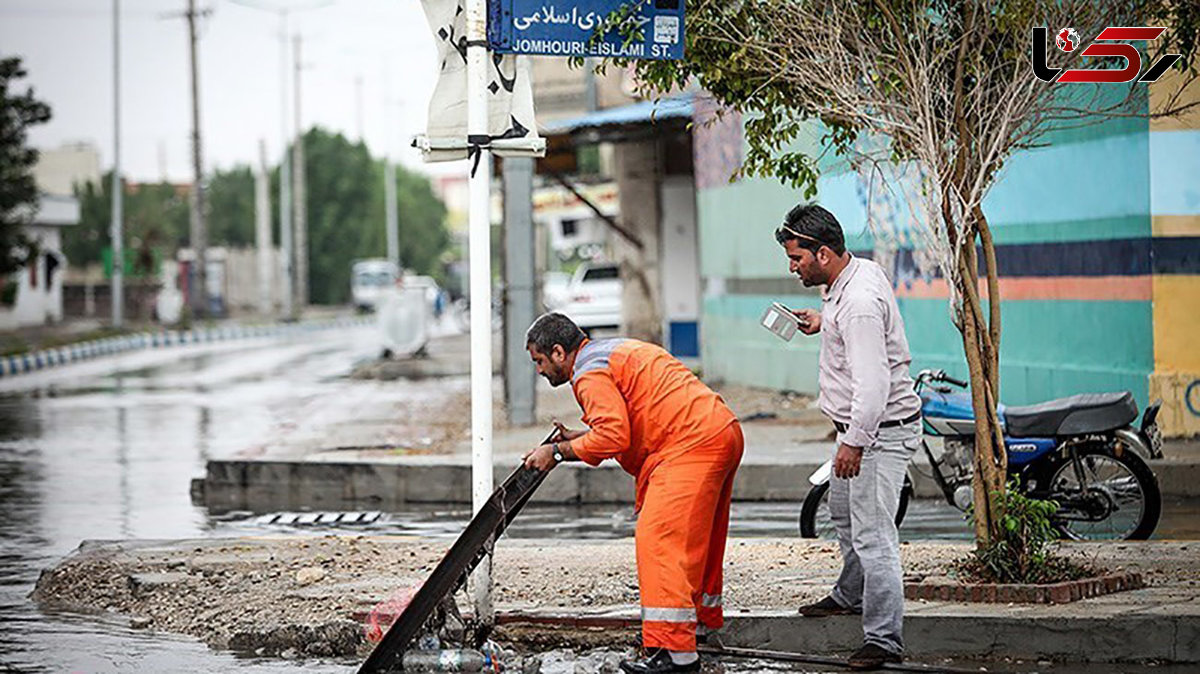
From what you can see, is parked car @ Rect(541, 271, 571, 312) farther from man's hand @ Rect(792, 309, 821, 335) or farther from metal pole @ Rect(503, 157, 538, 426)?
Answer: man's hand @ Rect(792, 309, 821, 335)

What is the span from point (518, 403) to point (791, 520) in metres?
6.78

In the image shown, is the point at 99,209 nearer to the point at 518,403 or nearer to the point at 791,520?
the point at 518,403

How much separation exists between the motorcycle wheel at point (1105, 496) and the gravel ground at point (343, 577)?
0.45 m

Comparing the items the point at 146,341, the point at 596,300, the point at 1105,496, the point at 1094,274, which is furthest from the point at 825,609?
the point at 146,341

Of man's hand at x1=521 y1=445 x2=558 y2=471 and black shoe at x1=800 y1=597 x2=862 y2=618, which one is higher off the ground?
man's hand at x1=521 y1=445 x2=558 y2=471

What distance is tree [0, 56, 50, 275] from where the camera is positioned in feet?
136

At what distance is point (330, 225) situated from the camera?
86.6m

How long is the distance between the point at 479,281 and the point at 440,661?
5.89 feet

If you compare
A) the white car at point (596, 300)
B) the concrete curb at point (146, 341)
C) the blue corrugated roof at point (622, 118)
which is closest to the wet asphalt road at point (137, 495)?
the concrete curb at point (146, 341)

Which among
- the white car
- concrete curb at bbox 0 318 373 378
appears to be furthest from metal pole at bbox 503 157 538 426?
concrete curb at bbox 0 318 373 378

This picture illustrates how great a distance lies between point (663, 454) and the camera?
7.60 m

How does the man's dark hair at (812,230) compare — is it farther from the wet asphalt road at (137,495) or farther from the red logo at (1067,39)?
the wet asphalt road at (137,495)

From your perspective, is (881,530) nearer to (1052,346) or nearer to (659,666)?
(659,666)

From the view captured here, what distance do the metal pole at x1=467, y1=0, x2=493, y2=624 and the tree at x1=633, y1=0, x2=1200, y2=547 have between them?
794mm
